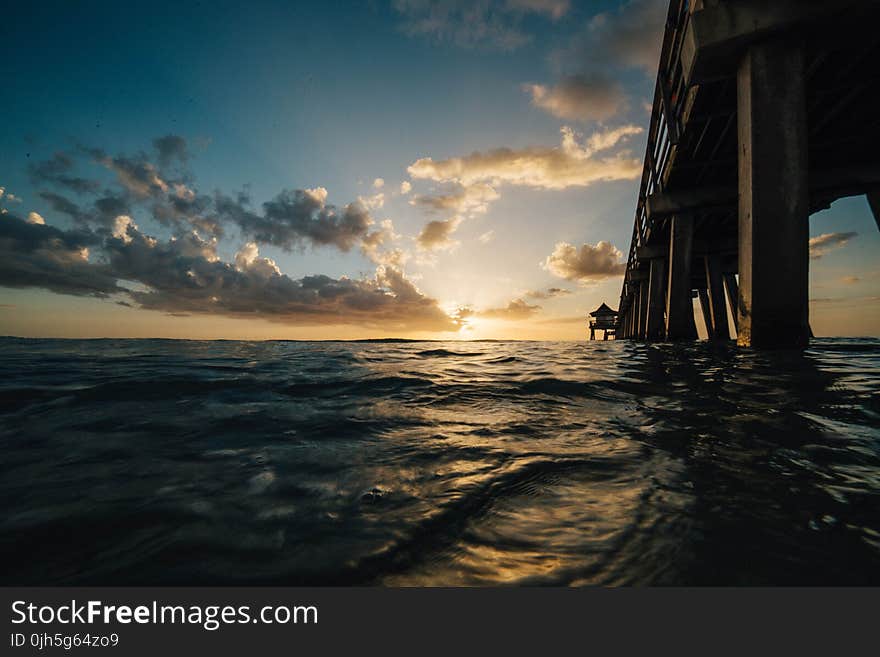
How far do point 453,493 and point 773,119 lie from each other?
6.68 meters

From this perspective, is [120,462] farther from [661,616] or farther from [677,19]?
[677,19]

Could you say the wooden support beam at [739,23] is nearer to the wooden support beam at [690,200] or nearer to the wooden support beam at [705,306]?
the wooden support beam at [690,200]

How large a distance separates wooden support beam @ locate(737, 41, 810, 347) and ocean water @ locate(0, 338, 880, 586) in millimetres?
2841

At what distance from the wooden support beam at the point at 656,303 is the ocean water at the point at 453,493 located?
12944 millimetres

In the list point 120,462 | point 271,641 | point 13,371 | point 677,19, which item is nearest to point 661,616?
point 271,641

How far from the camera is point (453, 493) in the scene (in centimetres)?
121

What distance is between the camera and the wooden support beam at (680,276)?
36.2ft

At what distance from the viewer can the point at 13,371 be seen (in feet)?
16.7

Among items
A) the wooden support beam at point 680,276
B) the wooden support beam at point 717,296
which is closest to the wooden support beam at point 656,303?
the wooden support beam at point 717,296

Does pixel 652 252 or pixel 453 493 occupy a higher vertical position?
pixel 652 252

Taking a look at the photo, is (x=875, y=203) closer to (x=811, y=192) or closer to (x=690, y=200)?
(x=811, y=192)

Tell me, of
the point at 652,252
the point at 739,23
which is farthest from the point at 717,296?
the point at 739,23

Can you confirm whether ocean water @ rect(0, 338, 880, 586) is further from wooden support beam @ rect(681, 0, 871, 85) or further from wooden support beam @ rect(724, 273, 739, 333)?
wooden support beam @ rect(724, 273, 739, 333)

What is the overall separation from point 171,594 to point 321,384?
3.35 meters
